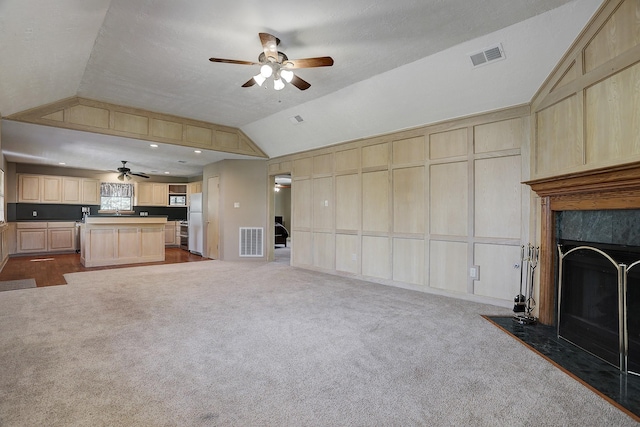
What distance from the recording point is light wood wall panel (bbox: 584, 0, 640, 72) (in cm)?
216

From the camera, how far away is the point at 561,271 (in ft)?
9.81

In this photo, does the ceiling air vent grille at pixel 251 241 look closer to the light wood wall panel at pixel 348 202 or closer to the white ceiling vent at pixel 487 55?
the light wood wall panel at pixel 348 202

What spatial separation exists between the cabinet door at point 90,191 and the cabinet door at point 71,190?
0.39ft

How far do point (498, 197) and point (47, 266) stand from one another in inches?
334

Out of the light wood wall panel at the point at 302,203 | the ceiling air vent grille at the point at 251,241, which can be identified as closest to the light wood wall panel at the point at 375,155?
the light wood wall panel at the point at 302,203

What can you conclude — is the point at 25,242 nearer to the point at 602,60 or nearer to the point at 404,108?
the point at 404,108

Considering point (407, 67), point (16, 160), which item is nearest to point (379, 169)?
point (407, 67)

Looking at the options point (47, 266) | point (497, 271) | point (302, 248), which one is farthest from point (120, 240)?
point (497, 271)

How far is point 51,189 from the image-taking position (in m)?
8.77

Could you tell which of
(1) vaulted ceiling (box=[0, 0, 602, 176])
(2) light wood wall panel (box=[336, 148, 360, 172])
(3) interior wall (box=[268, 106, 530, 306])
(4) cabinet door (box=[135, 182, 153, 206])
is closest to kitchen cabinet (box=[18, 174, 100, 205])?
(4) cabinet door (box=[135, 182, 153, 206])

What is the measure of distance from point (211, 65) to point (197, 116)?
7.33 feet

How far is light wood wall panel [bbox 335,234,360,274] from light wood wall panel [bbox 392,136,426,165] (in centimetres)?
156

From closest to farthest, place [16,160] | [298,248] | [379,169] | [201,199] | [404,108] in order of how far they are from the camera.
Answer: [404,108] → [379,169] → [298,248] → [16,160] → [201,199]

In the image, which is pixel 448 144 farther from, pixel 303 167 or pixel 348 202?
pixel 303 167
